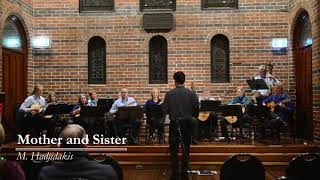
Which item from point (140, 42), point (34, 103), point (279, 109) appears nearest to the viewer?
point (279, 109)

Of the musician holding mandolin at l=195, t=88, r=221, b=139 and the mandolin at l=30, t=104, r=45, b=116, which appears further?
the musician holding mandolin at l=195, t=88, r=221, b=139

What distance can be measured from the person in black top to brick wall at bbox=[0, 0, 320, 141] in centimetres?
461

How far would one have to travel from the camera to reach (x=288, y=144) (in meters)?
9.30

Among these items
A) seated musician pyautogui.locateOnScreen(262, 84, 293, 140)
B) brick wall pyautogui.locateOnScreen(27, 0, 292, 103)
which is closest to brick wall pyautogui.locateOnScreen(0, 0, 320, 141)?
brick wall pyautogui.locateOnScreen(27, 0, 292, 103)

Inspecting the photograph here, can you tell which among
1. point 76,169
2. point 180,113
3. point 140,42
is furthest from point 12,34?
point 76,169

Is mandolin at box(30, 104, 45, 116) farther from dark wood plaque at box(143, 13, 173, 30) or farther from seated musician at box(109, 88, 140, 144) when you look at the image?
dark wood plaque at box(143, 13, 173, 30)

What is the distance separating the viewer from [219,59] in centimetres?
1161

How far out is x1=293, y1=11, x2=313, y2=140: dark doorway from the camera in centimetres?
1016

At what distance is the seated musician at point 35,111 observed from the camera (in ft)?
31.7

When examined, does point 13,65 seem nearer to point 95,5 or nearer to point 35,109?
point 35,109

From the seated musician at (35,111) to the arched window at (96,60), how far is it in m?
2.00

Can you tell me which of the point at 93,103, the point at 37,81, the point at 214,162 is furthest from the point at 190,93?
the point at 37,81

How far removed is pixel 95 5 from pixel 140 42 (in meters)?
1.64

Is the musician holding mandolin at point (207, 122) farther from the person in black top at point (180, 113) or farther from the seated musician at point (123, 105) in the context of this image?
the person in black top at point (180, 113)
